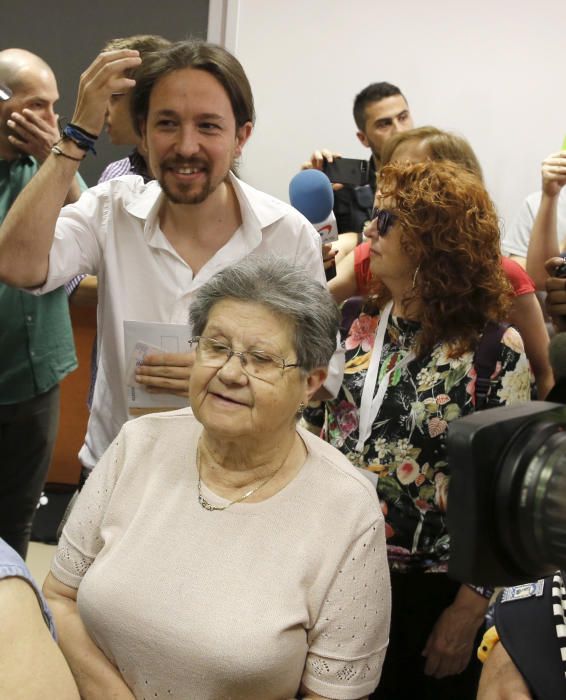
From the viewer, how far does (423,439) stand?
77.6 inches

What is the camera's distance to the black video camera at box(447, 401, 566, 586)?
888 millimetres

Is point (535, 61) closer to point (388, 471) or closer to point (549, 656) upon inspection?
point (388, 471)

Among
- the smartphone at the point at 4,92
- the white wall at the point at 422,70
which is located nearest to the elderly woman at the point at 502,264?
the smartphone at the point at 4,92

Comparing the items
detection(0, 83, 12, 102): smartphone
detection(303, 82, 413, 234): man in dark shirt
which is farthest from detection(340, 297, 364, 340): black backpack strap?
detection(303, 82, 413, 234): man in dark shirt

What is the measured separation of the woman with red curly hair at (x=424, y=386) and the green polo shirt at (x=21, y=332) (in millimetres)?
1017

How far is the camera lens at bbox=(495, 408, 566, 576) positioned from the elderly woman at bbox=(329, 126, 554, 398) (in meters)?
1.28

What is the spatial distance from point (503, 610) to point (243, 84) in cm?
129

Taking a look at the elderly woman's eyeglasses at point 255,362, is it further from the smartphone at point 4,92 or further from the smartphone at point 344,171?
the smartphone at point 344,171

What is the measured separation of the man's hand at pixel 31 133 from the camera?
8.20 feet

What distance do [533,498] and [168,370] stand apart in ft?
3.84

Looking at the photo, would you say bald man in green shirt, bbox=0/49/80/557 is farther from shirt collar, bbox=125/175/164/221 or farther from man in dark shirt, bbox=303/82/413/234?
man in dark shirt, bbox=303/82/413/234

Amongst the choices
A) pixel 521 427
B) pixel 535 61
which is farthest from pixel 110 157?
pixel 521 427

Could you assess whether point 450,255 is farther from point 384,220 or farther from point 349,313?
point 349,313

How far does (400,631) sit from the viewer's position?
2.05m
